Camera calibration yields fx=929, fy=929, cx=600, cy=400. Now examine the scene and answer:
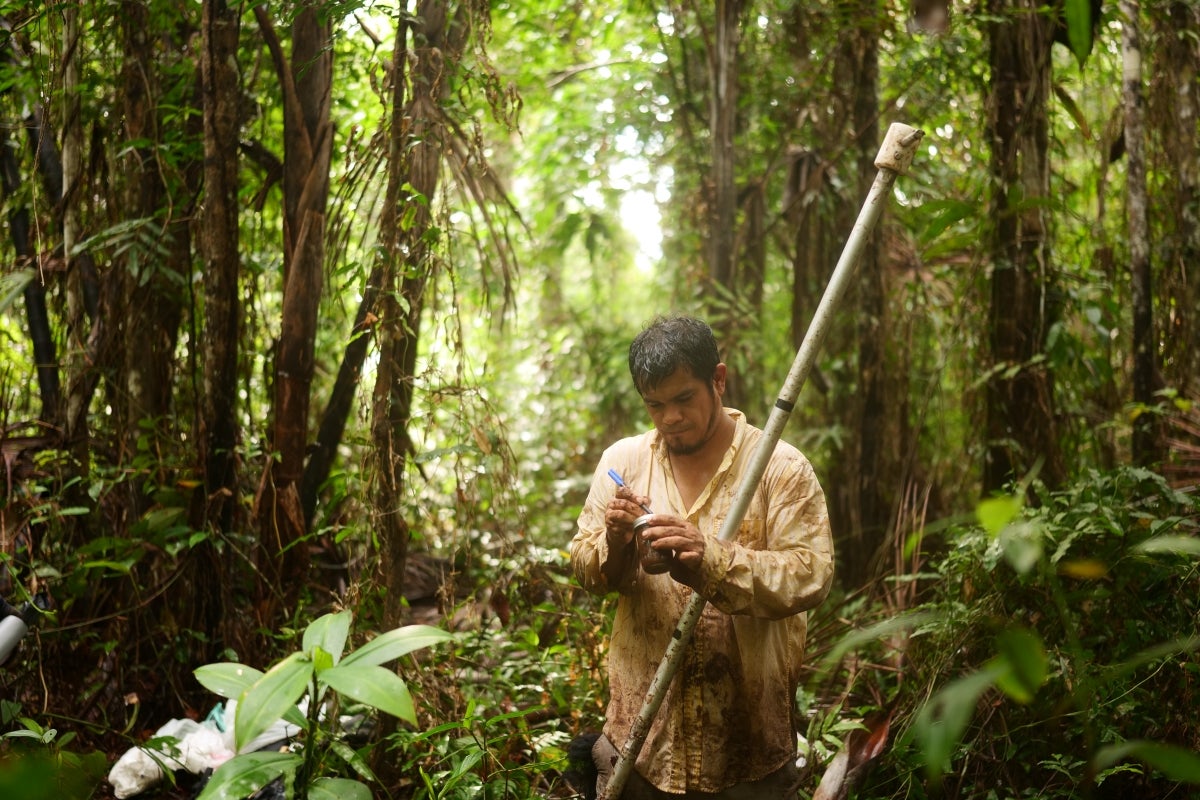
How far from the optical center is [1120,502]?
11.0 feet

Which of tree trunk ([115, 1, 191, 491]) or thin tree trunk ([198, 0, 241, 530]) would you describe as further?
tree trunk ([115, 1, 191, 491])

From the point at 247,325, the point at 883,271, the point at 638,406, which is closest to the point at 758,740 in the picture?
the point at 247,325

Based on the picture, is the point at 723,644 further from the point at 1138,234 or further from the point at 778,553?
the point at 1138,234

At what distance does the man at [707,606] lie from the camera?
2160 millimetres

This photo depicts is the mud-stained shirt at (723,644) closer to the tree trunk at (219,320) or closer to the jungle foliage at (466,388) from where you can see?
the jungle foliage at (466,388)

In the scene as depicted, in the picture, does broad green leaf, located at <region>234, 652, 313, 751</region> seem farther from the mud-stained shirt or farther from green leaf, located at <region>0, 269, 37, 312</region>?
green leaf, located at <region>0, 269, 37, 312</region>

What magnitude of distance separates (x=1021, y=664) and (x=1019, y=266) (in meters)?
3.81

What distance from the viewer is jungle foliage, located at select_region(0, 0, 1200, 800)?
9.71 ft

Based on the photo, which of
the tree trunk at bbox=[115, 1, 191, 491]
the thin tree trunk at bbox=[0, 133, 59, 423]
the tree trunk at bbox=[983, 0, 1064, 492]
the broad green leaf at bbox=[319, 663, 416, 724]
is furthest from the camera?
the tree trunk at bbox=[983, 0, 1064, 492]

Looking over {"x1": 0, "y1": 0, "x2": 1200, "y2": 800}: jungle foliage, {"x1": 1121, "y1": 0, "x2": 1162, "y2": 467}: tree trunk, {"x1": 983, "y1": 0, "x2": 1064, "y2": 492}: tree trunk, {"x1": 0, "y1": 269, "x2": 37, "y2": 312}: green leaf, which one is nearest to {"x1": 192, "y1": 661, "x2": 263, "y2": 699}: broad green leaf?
{"x1": 0, "y1": 0, "x2": 1200, "y2": 800}: jungle foliage

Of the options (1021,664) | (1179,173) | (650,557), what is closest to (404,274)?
(650,557)

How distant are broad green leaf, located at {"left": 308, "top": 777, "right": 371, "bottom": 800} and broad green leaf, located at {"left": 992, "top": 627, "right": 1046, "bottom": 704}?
1303 millimetres

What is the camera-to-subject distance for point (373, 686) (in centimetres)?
150

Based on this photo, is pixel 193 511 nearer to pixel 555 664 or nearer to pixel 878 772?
pixel 555 664
